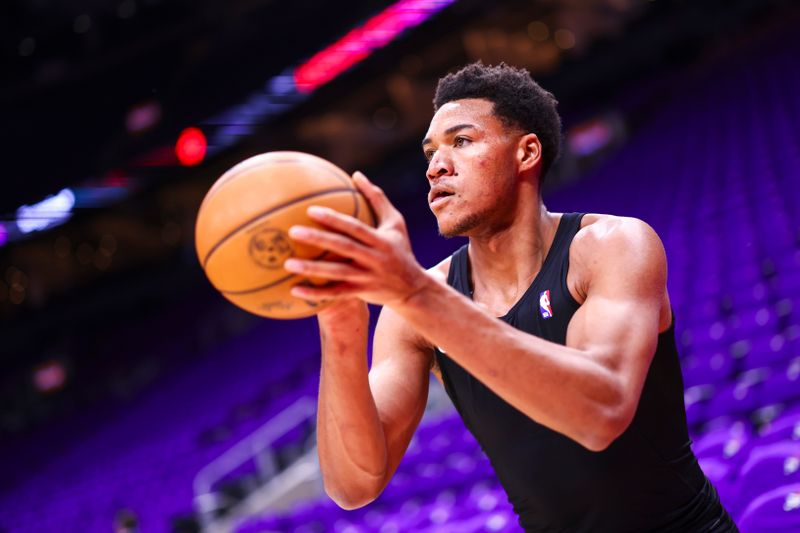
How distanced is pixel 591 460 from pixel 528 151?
2.32ft

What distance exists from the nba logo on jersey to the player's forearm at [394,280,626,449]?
0.37 m

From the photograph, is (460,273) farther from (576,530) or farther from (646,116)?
(646,116)

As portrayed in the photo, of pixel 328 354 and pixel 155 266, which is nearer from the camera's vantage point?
pixel 328 354

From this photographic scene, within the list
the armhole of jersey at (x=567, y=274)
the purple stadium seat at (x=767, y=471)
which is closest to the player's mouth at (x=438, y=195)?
the armhole of jersey at (x=567, y=274)

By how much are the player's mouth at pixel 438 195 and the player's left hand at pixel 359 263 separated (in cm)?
51

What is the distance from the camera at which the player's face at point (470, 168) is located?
6.07 feet

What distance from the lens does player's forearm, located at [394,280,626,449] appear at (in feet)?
4.46

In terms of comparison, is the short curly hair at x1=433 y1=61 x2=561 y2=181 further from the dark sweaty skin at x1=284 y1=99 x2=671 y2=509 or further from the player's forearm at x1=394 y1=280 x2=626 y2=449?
the player's forearm at x1=394 y1=280 x2=626 y2=449

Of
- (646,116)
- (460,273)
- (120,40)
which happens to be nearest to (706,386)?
(460,273)

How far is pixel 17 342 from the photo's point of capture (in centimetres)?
1566

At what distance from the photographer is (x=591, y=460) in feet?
5.76

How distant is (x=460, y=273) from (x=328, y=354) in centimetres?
54

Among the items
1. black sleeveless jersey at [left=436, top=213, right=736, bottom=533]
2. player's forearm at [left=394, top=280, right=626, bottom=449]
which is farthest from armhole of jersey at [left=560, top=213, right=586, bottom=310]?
player's forearm at [left=394, top=280, right=626, bottom=449]

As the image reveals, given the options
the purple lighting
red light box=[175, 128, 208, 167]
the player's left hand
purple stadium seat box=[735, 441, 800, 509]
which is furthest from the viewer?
red light box=[175, 128, 208, 167]
